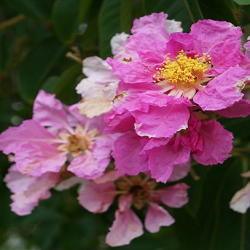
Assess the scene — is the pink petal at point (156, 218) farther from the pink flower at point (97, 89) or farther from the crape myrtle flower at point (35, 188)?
the pink flower at point (97, 89)

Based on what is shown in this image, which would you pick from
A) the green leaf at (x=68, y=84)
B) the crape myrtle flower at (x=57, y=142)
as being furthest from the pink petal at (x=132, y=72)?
the green leaf at (x=68, y=84)

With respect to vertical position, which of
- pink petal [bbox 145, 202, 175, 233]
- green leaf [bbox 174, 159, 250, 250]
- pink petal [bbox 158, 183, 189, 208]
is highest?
pink petal [bbox 158, 183, 189, 208]

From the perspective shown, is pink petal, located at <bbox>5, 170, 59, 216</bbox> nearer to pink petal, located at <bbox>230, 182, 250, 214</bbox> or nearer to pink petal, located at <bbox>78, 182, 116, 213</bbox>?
pink petal, located at <bbox>78, 182, 116, 213</bbox>

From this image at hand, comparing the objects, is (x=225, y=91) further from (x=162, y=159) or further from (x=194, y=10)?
(x=194, y=10)

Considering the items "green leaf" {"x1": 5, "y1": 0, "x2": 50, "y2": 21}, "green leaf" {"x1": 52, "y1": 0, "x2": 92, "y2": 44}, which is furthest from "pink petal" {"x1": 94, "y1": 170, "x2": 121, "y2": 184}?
"green leaf" {"x1": 5, "y1": 0, "x2": 50, "y2": 21}

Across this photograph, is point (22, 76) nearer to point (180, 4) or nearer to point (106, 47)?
point (106, 47)

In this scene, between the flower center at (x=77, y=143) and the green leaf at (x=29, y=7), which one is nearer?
the flower center at (x=77, y=143)

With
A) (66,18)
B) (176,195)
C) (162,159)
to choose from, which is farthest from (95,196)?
(66,18)
